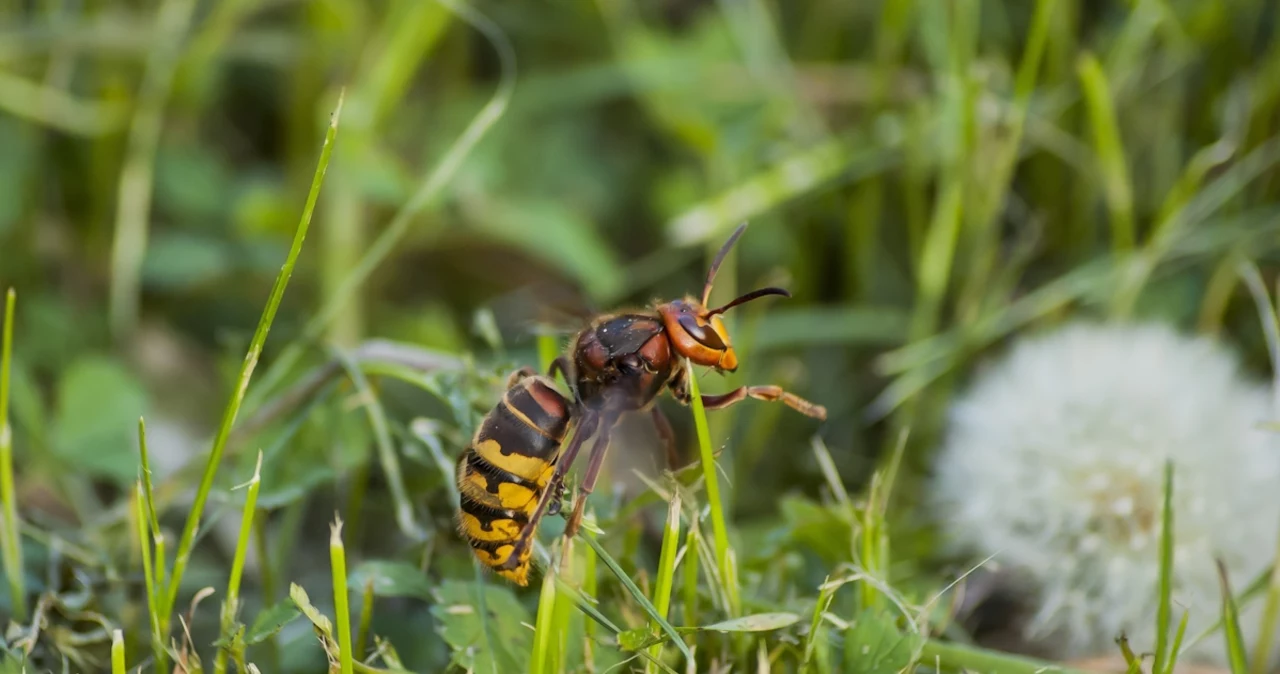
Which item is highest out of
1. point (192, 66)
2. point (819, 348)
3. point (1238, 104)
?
point (1238, 104)

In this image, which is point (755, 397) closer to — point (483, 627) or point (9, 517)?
point (483, 627)

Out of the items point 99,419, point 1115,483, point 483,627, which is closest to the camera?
point 483,627

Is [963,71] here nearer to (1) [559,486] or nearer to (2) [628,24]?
(2) [628,24]

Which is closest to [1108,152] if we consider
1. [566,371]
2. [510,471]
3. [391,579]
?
[566,371]

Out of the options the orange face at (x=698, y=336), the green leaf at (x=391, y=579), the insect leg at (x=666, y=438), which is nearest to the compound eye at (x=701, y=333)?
the orange face at (x=698, y=336)

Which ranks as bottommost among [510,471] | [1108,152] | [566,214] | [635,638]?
[635,638]

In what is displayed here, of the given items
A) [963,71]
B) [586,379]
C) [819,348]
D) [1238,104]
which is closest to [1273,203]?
[1238,104]
